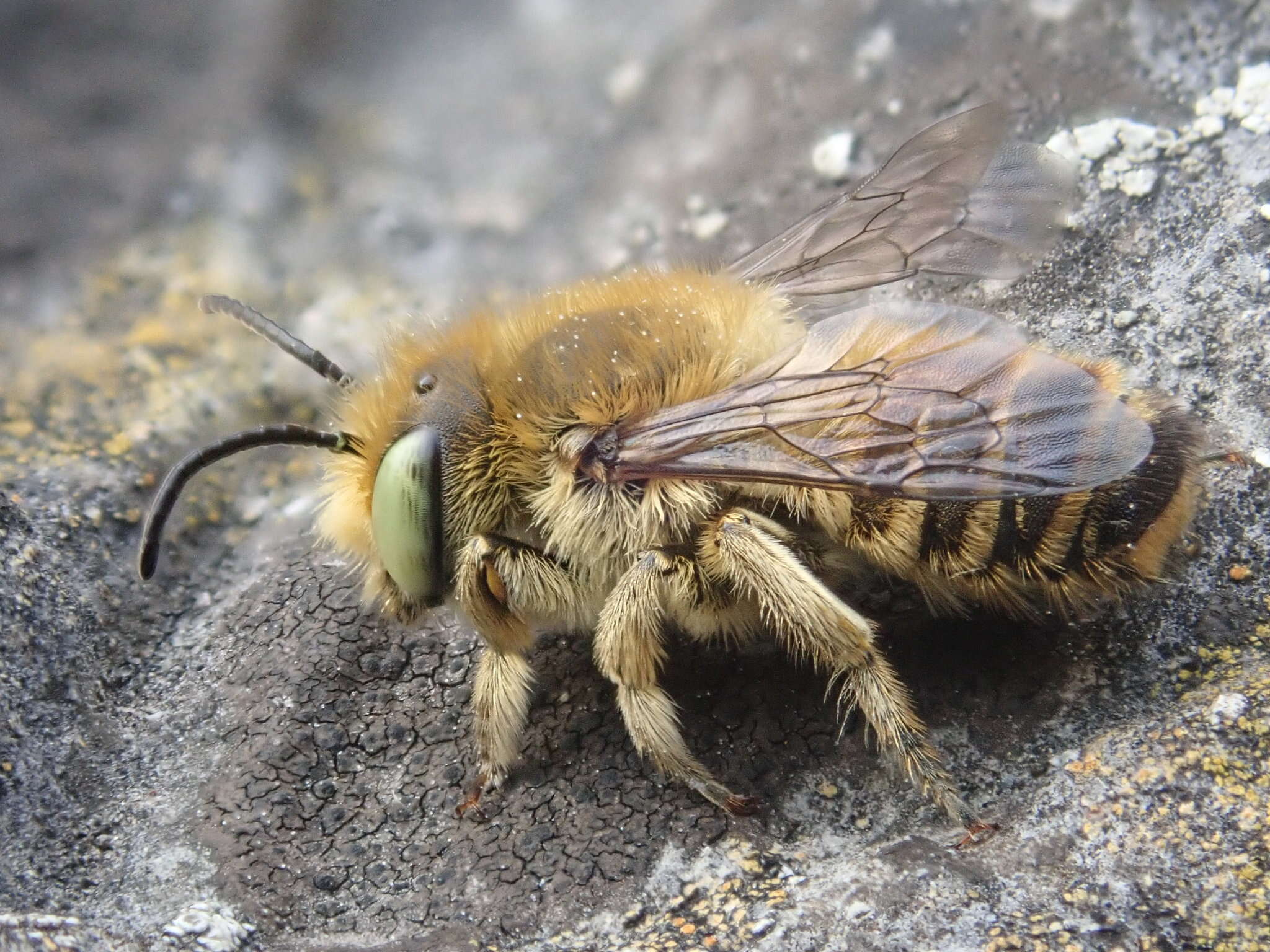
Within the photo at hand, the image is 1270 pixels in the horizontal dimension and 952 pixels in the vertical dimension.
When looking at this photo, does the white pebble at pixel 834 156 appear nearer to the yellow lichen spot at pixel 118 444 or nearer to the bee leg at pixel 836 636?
the bee leg at pixel 836 636

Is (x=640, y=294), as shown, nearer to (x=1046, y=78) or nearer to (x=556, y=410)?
(x=556, y=410)

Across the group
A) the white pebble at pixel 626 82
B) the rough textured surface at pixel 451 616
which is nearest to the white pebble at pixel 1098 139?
the rough textured surface at pixel 451 616

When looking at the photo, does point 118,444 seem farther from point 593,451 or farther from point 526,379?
point 593,451

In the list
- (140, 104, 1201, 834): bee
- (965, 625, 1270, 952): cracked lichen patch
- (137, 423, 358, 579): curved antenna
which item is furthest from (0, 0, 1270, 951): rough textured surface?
(137, 423, 358, 579): curved antenna

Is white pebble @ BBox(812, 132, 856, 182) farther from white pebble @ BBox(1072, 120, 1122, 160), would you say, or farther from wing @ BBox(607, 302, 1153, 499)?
wing @ BBox(607, 302, 1153, 499)

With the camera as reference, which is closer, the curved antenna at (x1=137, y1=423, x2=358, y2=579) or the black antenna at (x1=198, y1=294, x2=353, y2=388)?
the curved antenna at (x1=137, y1=423, x2=358, y2=579)

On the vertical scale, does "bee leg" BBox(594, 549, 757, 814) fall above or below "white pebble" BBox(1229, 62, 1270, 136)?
below

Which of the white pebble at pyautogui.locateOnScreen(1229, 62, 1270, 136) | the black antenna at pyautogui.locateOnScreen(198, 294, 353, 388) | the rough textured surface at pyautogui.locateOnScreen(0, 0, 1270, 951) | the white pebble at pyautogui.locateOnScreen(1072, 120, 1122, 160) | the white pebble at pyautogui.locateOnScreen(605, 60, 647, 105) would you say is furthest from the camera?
the white pebble at pyautogui.locateOnScreen(605, 60, 647, 105)

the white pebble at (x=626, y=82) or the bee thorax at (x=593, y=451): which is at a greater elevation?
the white pebble at (x=626, y=82)
